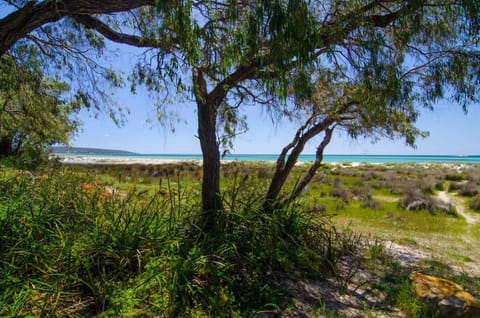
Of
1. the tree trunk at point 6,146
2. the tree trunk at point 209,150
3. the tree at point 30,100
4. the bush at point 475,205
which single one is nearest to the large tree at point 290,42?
the tree trunk at point 209,150

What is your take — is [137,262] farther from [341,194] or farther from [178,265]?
[341,194]

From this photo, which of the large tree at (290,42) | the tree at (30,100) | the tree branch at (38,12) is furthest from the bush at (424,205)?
the tree at (30,100)

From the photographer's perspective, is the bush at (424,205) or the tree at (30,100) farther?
the bush at (424,205)

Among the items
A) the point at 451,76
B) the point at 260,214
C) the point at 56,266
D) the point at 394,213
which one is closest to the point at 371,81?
the point at 451,76

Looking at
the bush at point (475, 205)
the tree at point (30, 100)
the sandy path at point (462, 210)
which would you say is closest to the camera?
the tree at point (30, 100)

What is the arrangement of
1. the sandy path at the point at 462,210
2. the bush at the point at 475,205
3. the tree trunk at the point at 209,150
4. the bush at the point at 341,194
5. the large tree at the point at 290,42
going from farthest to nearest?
the bush at the point at 341,194 → the bush at the point at 475,205 → the sandy path at the point at 462,210 → the tree trunk at the point at 209,150 → the large tree at the point at 290,42

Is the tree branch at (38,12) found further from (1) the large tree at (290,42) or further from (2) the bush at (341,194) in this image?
(2) the bush at (341,194)

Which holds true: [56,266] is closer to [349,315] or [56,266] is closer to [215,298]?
[215,298]

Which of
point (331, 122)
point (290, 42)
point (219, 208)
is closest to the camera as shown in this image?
point (290, 42)

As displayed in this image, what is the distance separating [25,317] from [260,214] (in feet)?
8.55

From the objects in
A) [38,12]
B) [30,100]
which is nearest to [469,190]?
[38,12]

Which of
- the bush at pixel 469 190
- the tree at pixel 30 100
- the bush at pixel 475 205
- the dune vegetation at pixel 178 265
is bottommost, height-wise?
the bush at pixel 475 205

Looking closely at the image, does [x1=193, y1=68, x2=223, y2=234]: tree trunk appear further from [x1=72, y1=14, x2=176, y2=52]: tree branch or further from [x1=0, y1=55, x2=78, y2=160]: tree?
[x1=0, y1=55, x2=78, y2=160]: tree

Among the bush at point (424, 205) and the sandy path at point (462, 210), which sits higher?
the bush at point (424, 205)
